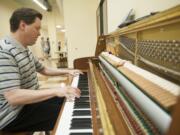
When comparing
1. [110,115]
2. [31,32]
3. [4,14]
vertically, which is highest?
[4,14]

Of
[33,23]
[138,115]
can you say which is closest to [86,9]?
[33,23]

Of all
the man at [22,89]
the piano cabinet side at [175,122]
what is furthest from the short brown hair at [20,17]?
the piano cabinet side at [175,122]

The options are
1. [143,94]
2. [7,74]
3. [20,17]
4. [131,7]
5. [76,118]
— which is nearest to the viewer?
[143,94]

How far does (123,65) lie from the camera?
62.1 inches

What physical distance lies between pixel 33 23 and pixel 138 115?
5.13 feet

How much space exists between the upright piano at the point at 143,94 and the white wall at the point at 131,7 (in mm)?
274

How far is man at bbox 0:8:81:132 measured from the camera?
1709 mm

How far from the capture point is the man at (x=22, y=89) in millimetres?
1709

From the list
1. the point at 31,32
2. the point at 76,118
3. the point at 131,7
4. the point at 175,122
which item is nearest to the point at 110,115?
the point at 76,118

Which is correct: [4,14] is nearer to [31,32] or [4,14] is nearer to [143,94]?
[31,32]

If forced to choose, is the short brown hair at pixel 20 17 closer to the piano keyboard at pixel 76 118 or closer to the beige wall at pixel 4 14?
the piano keyboard at pixel 76 118

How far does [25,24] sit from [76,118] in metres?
1.16

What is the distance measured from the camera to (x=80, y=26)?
6.68 metres

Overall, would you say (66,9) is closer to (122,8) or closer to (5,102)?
(122,8)
